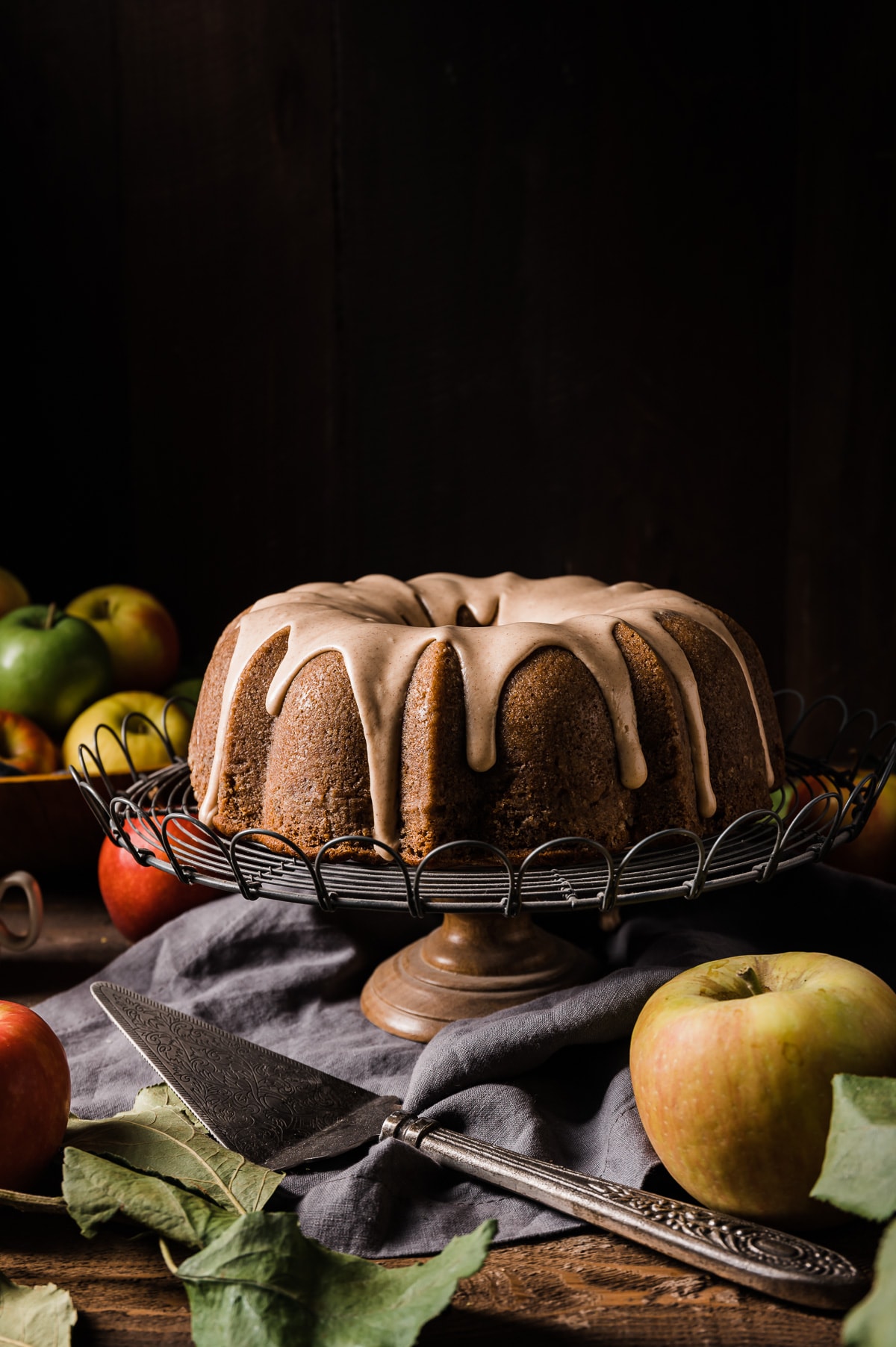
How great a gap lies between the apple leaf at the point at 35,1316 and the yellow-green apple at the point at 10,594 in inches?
50.9

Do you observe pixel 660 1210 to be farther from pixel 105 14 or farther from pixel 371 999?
pixel 105 14

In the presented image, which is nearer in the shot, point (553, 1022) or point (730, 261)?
point (553, 1022)

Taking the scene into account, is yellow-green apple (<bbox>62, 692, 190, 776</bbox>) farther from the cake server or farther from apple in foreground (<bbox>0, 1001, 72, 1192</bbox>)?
apple in foreground (<bbox>0, 1001, 72, 1192</bbox>)

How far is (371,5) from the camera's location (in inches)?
82.4

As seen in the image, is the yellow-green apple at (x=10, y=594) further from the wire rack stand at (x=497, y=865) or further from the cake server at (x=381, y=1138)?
the cake server at (x=381, y=1138)

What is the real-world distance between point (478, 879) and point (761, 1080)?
0.37m

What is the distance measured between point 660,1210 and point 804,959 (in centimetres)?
21

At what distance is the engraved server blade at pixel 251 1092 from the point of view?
2.99ft

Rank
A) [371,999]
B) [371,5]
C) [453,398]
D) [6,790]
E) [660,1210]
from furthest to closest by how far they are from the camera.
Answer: [453,398], [371,5], [6,790], [371,999], [660,1210]

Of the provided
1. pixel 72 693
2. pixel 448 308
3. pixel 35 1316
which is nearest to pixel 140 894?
pixel 72 693

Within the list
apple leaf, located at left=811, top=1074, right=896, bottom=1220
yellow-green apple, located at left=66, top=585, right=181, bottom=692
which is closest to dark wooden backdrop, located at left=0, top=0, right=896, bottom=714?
yellow-green apple, located at left=66, top=585, right=181, bottom=692

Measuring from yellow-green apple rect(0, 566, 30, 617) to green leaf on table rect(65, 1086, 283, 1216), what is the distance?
1142 mm

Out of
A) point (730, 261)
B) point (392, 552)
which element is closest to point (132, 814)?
point (392, 552)

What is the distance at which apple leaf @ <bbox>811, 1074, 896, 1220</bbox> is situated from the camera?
2.16 ft
